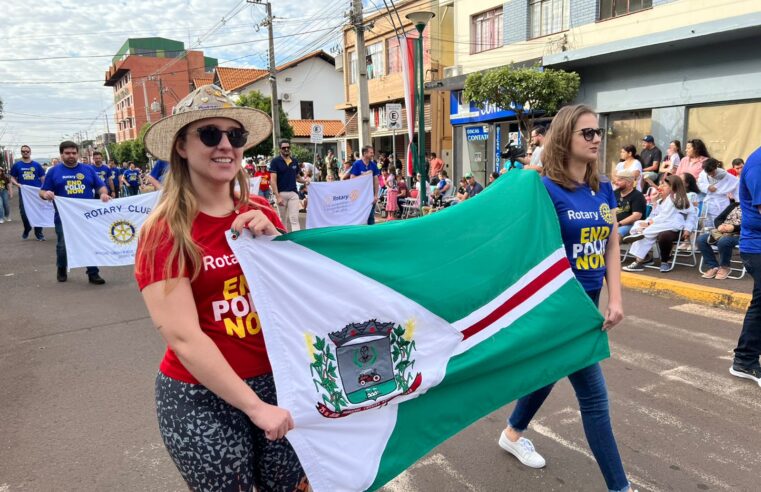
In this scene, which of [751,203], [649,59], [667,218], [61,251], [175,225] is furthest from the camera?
[649,59]

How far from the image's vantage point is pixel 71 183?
26.3 feet

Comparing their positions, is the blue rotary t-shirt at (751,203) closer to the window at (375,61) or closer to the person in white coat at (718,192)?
the person in white coat at (718,192)

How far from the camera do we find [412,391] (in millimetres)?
2102

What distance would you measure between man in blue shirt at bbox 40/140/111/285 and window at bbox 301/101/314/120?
139 feet

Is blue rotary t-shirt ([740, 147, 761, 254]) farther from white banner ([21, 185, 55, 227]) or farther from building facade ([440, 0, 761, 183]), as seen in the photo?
white banner ([21, 185, 55, 227])

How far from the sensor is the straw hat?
1758 millimetres

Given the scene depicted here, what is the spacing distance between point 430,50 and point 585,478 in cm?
2305

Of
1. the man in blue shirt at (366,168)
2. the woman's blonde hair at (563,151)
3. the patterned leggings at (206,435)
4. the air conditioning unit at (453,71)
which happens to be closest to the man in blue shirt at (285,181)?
the man in blue shirt at (366,168)

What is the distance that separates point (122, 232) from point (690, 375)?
770 cm

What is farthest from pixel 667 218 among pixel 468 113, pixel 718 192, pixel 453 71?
pixel 453 71

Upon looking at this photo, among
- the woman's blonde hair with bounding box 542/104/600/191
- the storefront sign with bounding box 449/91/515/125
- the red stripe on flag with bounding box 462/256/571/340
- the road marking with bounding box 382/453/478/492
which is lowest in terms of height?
the road marking with bounding box 382/453/478/492

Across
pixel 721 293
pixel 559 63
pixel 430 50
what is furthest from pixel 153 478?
pixel 430 50

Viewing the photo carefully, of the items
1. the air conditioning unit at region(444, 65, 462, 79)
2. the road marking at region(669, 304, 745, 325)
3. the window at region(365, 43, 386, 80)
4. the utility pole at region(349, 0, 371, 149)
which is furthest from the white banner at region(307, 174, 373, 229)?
the window at region(365, 43, 386, 80)

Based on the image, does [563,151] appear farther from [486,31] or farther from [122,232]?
[486,31]
